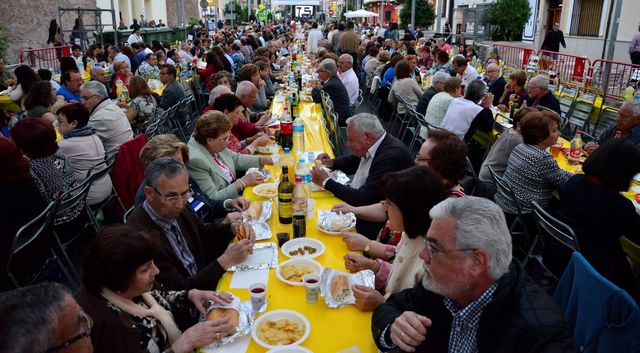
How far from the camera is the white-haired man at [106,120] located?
520cm

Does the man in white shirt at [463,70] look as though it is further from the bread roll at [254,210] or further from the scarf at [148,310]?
the scarf at [148,310]

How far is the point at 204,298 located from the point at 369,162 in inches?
81.7

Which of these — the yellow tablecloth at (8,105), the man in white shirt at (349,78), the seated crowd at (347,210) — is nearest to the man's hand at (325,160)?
the seated crowd at (347,210)

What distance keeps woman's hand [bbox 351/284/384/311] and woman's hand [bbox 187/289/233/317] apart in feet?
2.02

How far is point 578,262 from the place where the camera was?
229 cm

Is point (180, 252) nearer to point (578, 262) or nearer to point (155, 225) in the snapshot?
point (155, 225)

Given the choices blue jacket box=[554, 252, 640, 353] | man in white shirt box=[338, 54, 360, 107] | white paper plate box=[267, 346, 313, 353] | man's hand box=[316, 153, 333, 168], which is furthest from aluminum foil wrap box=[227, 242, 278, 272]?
man in white shirt box=[338, 54, 360, 107]

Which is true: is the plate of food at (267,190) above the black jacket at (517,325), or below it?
below

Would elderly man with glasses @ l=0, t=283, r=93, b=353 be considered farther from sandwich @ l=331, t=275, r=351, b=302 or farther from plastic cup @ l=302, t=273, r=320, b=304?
sandwich @ l=331, t=275, r=351, b=302

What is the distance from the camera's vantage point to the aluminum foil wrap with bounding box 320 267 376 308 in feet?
7.43

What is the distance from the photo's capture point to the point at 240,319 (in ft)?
6.95

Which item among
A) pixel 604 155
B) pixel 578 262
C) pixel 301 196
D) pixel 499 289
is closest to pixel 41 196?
pixel 301 196

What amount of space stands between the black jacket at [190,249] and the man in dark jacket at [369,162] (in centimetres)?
96

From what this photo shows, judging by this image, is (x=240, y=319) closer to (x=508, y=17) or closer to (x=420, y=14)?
(x=508, y=17)
